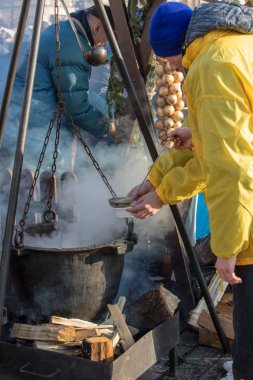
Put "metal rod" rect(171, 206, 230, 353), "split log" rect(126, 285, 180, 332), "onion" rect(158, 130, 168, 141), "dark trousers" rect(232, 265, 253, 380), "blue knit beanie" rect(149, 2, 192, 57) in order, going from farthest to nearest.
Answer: "onion" rect(158, 130, 168, 141), "metal rod" rect(171, 206, 230, 353), "split log" rect(126, 285, 180, 332), "blue knit beanie" rect(149, 2, 192, 57), "dark trousers" rect(232, 265, 253, 380)

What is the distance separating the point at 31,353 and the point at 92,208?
1.49 metres

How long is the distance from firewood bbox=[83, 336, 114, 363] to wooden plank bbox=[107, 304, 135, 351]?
0.58ft

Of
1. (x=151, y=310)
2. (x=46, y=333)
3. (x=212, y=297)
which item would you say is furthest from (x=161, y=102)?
(x=46, y=333)

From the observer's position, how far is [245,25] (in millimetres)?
2281

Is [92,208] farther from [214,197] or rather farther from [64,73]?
[214,197]

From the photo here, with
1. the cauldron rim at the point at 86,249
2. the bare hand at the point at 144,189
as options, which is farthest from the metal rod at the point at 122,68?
the cauldron rim at the point at 86,249

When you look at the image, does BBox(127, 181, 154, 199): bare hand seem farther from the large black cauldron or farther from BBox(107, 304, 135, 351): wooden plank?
BBox(107, 304, 135, 351): wooden plank

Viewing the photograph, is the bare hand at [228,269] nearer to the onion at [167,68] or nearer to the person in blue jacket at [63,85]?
the person in blue jacket at [63,85]

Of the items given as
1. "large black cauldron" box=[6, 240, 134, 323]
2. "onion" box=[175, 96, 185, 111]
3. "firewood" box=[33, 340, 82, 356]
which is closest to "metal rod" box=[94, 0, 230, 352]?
"large black cauldron" box=[6, 240, 134, 323]

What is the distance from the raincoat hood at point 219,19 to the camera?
7.39 feet

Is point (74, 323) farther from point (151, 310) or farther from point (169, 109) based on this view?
point (169, 109)

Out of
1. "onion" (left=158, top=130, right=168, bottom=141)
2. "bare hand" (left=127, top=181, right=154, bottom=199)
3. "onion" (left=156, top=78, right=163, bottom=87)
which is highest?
"onion" (left=156, top=78, right=163, bottom=87)

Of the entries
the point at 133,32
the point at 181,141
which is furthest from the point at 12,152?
the point at 181,141

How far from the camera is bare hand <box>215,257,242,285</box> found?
7.18ft
